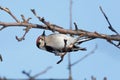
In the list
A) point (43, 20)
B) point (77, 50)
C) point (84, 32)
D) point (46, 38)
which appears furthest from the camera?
point (46, 38)

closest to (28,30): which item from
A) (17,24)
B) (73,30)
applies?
(17,24)

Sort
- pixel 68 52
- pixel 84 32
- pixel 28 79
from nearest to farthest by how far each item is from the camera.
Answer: pixel 28 79, pixel 84 32, pixel 68 52

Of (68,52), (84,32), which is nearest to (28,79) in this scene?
(84,32)

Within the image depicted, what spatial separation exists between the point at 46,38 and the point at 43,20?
5.68ft

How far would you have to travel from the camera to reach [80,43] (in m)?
4.57

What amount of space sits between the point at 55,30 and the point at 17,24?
0.42 m

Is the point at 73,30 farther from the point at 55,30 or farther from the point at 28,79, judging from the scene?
the point at 28,79

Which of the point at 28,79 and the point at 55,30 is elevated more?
the point at 55,30

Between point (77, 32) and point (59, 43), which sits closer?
point (77, 32)

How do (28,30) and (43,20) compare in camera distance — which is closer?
(43,20)

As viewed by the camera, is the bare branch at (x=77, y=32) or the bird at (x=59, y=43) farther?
the bird at (x=59, y=43)

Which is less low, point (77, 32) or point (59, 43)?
point (77, 32)

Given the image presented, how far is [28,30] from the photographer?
3756 millimetres

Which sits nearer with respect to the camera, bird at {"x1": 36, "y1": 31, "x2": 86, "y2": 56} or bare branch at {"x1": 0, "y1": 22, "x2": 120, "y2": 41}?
bare branch at {"x1": 0, "y1": 22, "x2": 120, "y2": 41}
